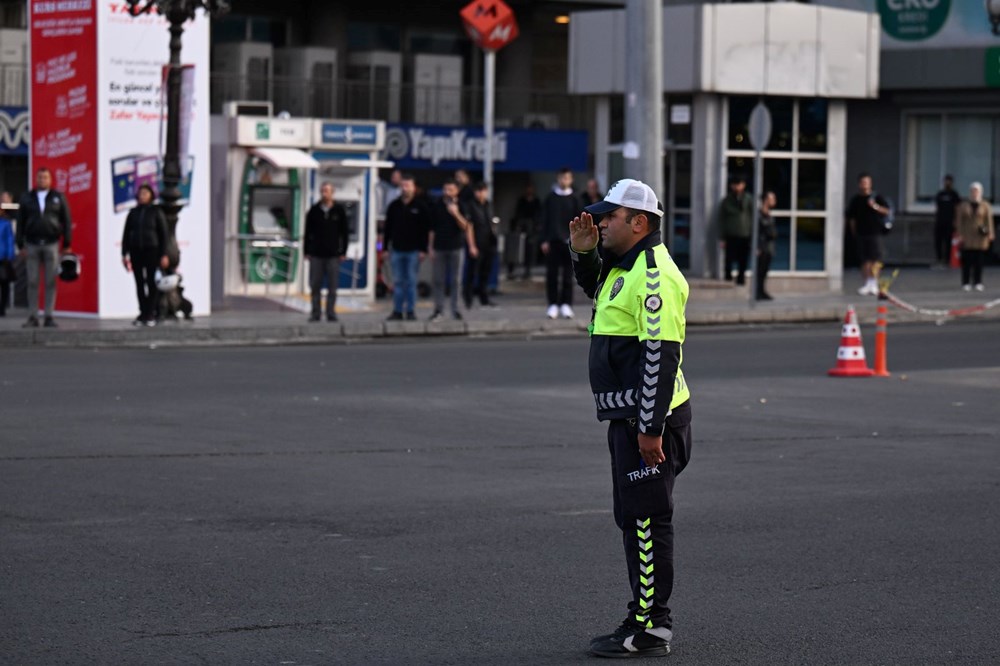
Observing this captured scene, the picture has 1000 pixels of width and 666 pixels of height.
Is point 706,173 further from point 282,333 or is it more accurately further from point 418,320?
point 282,333

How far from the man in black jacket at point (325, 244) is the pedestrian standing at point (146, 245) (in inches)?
74.0

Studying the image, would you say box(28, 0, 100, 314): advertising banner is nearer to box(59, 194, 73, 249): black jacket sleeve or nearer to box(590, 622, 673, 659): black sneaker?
box(59, 194, 73, 249): black jacket sleeve

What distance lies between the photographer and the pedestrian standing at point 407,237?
859 inches

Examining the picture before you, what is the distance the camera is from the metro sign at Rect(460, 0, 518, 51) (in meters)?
30.3

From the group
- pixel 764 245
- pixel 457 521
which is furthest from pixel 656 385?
pixel 764 245

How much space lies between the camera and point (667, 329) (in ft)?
20.5

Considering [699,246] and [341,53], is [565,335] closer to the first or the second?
[699,246]

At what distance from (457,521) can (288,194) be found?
18179 millimetres

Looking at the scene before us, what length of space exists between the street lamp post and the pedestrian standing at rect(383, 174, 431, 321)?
2.70 metres

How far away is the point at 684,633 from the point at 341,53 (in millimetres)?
38374

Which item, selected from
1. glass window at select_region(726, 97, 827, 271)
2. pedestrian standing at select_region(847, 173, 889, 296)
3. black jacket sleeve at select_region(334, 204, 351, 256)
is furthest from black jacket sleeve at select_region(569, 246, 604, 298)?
glass window at select_region(726, 97, 827, 271)

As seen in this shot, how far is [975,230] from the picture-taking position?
92.1 ft

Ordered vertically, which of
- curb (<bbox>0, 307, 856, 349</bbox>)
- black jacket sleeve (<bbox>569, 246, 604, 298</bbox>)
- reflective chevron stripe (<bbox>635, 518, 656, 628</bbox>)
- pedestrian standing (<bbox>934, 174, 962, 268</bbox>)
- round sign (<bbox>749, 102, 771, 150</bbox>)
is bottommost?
Answer: reflective chevron stripe (<bbox>635, 518, 656, 628</bbox>)

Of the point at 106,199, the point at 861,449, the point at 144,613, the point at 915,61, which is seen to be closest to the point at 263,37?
the point at 915,61
